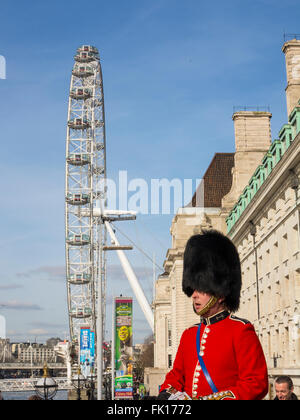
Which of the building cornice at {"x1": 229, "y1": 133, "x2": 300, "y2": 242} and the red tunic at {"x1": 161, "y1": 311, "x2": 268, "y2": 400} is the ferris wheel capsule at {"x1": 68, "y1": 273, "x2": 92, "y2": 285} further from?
the red tunic at {"x1": 161, "y1": 311, "x2": 268, "y2": 400}

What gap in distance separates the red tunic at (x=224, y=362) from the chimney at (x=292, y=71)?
3162 centimetres

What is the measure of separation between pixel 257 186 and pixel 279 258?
685 cm

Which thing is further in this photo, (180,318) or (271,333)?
(180,318)

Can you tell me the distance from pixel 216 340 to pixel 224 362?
0.17m

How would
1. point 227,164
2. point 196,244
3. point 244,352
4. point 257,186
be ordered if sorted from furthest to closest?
1. point 227,164
2. point 257,186
3. point 196,244
4. point 244,352

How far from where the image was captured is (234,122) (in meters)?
56.2

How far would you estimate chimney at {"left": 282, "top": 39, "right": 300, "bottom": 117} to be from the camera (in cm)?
3512

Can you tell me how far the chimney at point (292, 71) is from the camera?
3512 centimetres

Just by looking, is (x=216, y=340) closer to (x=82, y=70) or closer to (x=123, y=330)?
(x=123, y=330)

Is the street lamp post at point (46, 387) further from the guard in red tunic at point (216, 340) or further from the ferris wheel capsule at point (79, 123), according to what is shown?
the ferris wheel capsule at point (79, 123)

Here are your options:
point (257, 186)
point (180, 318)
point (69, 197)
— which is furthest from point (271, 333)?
point (69, 197)
